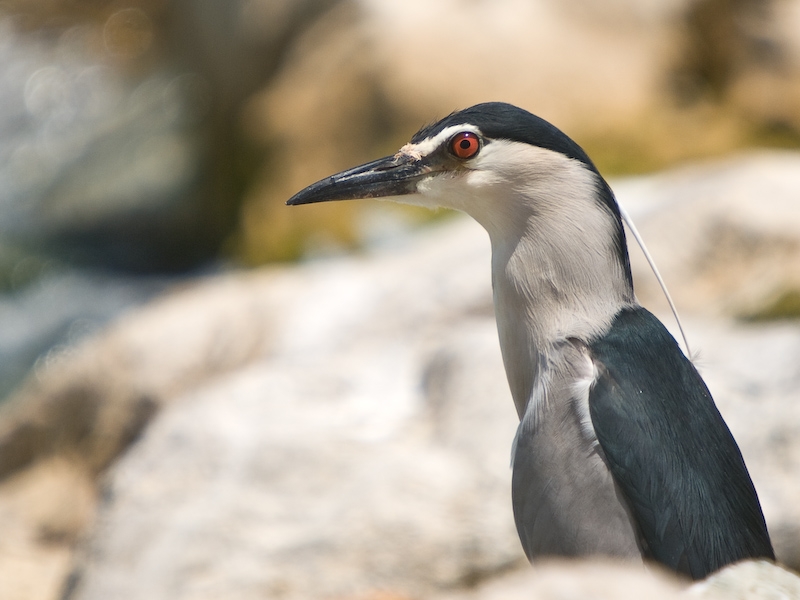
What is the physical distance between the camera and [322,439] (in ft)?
12.0

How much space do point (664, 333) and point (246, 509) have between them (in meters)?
1.81

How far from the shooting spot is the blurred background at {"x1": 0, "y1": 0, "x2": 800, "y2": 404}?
6.91m

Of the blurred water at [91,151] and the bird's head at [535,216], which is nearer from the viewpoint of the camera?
the bird's head at [535,216]

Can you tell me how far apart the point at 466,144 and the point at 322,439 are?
1599 millimetres

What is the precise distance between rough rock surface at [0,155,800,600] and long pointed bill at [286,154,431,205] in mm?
1235

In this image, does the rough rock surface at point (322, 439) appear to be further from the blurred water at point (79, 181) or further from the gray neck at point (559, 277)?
the blurred water at point (79, 181)

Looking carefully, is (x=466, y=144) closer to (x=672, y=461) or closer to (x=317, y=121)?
(x=672, y=461)

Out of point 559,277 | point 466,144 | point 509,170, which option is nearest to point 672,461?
point 559,277

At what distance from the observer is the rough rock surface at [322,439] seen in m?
3.26

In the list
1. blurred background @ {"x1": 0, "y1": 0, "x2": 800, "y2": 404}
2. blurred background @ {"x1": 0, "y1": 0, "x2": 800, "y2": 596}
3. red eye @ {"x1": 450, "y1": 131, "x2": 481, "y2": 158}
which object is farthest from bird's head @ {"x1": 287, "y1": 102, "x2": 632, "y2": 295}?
blurred background @ {"x1": 0, "y1": 0, "x2": 800, "y2": 404}

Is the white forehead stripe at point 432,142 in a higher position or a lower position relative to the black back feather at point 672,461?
higher

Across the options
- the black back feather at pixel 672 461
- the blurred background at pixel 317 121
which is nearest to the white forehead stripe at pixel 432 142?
the black back feather at pixel 672 461

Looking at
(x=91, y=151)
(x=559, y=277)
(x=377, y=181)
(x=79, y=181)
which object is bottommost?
Result: (x=559, y=277)

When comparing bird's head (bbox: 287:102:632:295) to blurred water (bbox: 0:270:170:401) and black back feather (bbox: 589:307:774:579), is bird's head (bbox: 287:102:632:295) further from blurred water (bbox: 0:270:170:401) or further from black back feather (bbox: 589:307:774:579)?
blurred water (bbox: 0:270:170:401)
